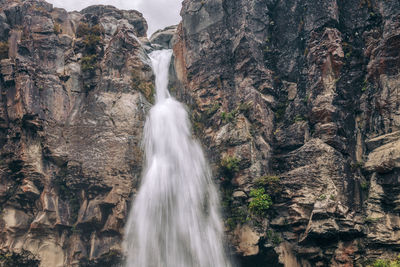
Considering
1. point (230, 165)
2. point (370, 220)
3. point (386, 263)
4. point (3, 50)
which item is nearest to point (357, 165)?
point (370, 220)

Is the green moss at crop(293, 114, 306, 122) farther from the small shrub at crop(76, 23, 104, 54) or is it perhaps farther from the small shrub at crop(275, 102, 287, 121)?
the small shrub at crop(76, 23, 104, 54)

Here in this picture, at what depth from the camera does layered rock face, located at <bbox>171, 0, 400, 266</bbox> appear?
51.9ft

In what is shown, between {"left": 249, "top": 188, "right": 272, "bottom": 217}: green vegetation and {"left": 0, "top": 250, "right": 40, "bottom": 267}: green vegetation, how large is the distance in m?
13.8

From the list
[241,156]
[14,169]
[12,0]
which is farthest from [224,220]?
[12,0]

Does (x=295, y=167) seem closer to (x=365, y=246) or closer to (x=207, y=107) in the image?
(x=365, y=246)

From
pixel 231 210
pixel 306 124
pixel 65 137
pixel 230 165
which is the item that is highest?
pixel 65 137

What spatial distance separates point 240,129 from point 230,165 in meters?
2.76

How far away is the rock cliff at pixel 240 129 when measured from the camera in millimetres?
16641

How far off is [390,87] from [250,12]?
1292 cm

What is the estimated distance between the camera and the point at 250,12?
24703 mm

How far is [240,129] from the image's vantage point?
2038 centimetres

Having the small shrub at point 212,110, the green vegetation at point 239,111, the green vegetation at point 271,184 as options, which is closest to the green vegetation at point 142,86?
the small shrub at point 212,110

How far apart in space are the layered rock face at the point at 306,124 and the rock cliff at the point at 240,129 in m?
0.08

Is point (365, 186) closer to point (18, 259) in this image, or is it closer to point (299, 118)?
point (299, 118)
